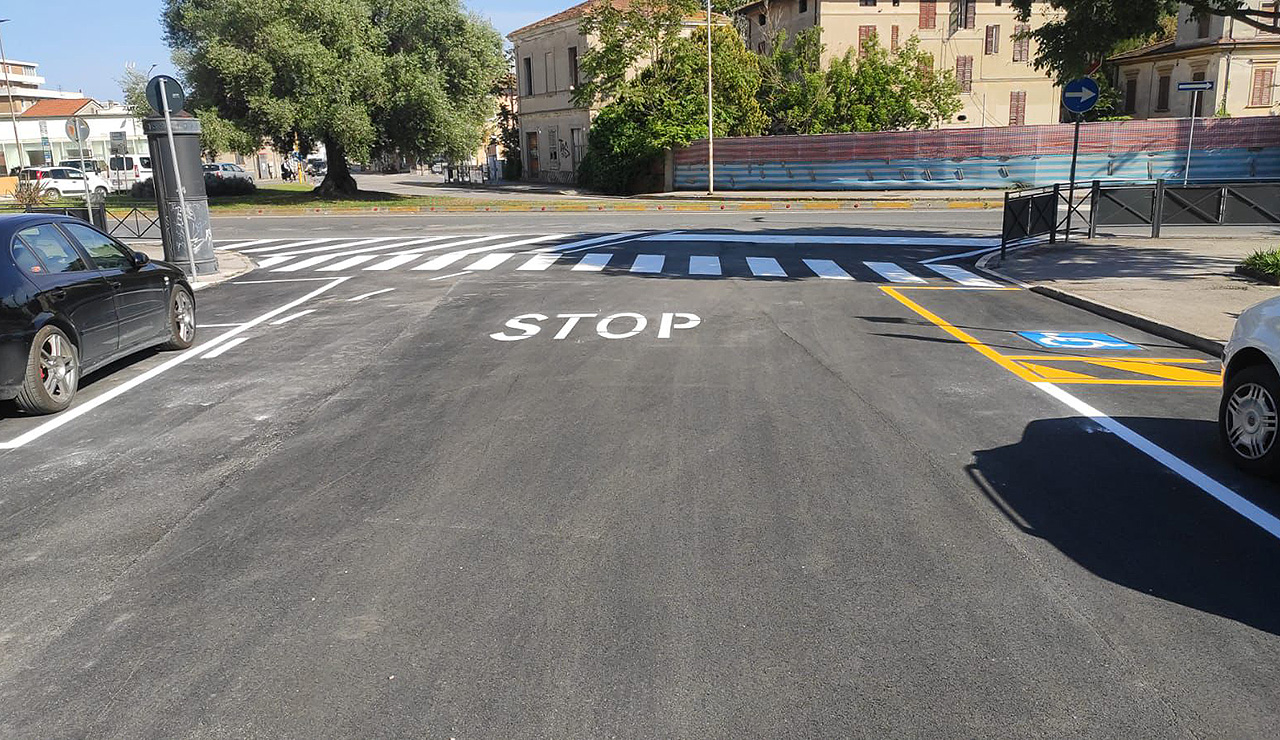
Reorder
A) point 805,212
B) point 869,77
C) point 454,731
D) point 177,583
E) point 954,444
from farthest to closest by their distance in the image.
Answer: point 869,77 < point 805,212 < point 954,444 < point 177,583 < point 454,731

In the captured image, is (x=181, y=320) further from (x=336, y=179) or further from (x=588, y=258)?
(x=336, y=179)

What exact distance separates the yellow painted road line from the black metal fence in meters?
7.12

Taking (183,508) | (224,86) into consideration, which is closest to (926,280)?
(183,508)

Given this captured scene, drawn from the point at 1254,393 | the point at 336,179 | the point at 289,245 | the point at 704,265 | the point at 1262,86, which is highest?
the point at 1262,86

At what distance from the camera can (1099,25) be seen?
1769 centimetres

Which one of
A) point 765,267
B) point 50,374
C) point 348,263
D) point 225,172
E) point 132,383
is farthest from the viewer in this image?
point 225,172

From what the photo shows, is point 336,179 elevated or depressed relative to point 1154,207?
A: elevated

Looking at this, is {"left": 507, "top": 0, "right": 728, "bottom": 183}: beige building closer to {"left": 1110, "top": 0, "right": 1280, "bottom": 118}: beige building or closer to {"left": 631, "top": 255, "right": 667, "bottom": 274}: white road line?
{"left": 1110, "top": 0, "right": 1280, "bottom": 118}: beige building

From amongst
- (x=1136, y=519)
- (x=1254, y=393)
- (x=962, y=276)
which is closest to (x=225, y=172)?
(x=962, y=276)

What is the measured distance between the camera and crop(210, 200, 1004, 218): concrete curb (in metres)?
32.8

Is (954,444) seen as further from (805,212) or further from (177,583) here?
(805,212)

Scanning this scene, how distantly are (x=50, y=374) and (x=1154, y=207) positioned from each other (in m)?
19.4

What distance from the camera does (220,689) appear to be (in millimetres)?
3758

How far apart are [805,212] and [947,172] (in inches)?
429
